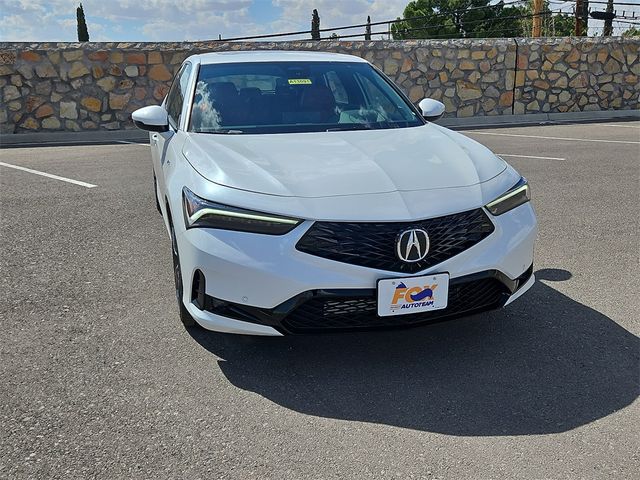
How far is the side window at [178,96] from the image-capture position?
4449 mm

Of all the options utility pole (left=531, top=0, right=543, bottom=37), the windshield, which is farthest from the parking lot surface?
utility pole (left=531, top=0, right=543, bottom=37)

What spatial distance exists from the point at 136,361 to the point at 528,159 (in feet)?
24.8

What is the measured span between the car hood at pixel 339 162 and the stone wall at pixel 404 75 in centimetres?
1038

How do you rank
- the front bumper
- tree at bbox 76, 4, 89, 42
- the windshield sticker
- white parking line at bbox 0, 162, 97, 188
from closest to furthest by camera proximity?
1. the front bumper
2. the windshield sticker
3. white parking line at bbox 0, 162, 97, 188
4. tree at bbox 76, 4, 89, 42

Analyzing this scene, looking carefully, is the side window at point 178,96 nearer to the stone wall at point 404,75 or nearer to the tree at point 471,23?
the stone wall at point 404,75

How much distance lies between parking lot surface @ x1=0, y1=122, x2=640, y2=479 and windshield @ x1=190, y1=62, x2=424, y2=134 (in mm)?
1244

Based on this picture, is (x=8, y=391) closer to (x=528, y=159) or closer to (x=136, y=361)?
(x=136, y=361)

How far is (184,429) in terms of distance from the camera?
268cm

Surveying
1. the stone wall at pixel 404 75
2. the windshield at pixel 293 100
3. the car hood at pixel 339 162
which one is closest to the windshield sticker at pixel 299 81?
the windshield at pixel 293 100

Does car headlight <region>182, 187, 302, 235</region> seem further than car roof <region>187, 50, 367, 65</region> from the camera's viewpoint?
No

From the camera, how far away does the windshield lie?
4035 millimetres

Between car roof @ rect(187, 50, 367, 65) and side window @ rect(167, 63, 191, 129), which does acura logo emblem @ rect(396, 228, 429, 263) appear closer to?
Result: side window @ rect(167, 63, 191, 129)

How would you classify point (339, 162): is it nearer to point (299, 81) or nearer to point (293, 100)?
point (293, 100)

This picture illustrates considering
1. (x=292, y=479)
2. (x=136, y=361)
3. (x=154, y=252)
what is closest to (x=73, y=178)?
(x=154, y=252)
